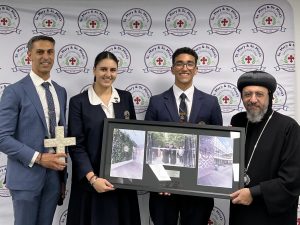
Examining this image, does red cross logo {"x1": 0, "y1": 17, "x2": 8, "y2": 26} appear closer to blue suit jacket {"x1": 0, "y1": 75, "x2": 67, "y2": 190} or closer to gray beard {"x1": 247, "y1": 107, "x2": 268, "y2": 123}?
blue suit jacket {"x1": 0, "y1": 75, "x2": 67, "y2": 190}

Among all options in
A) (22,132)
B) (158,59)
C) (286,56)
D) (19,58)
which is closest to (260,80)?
(286,56)

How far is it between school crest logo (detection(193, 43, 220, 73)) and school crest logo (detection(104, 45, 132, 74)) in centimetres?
58

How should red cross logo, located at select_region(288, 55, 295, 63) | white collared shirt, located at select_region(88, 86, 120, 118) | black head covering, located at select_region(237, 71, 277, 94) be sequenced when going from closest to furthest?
1. black head covering, located at select_region(237, 71, 277, 94)
2. white collared shirt, located at select_region(88, 86, 120, 118)
3. red cross logo, located at select_region(288, 55, 295, 63)

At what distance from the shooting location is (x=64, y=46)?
277cm

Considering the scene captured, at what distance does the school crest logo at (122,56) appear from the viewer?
2.77 metres

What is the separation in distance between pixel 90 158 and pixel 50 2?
4.72ft

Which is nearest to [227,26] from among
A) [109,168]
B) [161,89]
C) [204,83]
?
[204,83]

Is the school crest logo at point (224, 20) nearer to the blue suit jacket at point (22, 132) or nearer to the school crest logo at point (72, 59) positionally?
the school crest logo at point (72, 59)

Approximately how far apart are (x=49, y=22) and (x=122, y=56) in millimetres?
678

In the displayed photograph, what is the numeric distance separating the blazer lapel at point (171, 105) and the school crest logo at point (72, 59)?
83 cm

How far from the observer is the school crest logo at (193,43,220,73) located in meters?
2.74

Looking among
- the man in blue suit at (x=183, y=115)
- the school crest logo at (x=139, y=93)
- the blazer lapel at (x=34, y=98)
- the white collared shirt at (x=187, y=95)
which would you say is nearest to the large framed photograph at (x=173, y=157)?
the man in blue suit at (x=183, y=115)

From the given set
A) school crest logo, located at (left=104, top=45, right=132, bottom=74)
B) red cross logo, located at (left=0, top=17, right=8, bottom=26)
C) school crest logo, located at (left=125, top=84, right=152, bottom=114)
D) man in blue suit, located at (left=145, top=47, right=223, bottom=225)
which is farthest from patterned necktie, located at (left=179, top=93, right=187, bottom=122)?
red cross logo, located at (left=0, top=17, right=8, bottom=26)

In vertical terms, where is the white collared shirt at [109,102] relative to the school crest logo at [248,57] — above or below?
below
